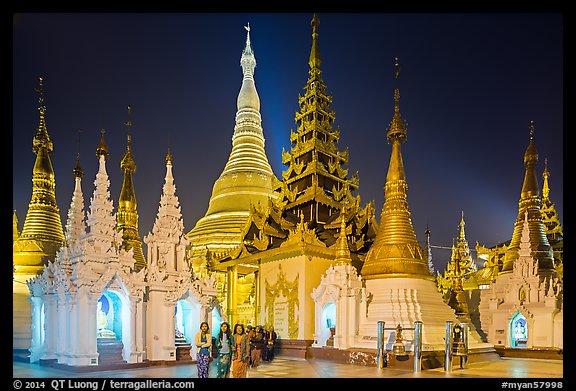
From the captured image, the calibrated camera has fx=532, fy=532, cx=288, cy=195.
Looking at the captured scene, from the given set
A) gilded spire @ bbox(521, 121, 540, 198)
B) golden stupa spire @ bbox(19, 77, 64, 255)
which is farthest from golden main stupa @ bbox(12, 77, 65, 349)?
gilded spire @ bbox(521, 121, 540, 198)

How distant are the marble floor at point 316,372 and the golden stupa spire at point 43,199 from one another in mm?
4039

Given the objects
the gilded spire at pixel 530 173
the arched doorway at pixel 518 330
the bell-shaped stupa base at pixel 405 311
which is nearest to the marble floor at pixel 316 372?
the bell-shaped stupa base at pixel 405 311

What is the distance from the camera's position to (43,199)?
14859 millimetres

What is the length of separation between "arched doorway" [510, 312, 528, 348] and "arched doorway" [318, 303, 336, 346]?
18.4 feet

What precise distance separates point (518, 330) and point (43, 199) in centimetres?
1415

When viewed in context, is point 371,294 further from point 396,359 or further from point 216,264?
point 216,264

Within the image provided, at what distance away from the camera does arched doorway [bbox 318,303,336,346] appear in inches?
528

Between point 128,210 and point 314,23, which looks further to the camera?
point 314,23

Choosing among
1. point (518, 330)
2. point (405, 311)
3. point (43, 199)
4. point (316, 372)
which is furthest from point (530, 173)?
point (43, 199)

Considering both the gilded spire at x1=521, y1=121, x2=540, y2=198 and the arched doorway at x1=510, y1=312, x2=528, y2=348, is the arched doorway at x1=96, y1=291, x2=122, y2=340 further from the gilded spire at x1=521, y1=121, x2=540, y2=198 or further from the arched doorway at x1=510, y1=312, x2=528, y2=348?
the gilded spire at x1=521, y1=121, x2=540, y2=198

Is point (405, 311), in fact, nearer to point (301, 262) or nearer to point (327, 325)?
point (327, 325)

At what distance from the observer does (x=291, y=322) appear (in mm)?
15031

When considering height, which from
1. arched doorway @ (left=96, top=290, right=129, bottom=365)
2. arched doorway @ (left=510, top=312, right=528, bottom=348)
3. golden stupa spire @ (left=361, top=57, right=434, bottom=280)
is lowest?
arched doorway @ (left=510, top=312, right=528, bottom=348)

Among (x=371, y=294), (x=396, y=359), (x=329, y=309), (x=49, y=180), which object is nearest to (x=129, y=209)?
(x=49, y=180)
